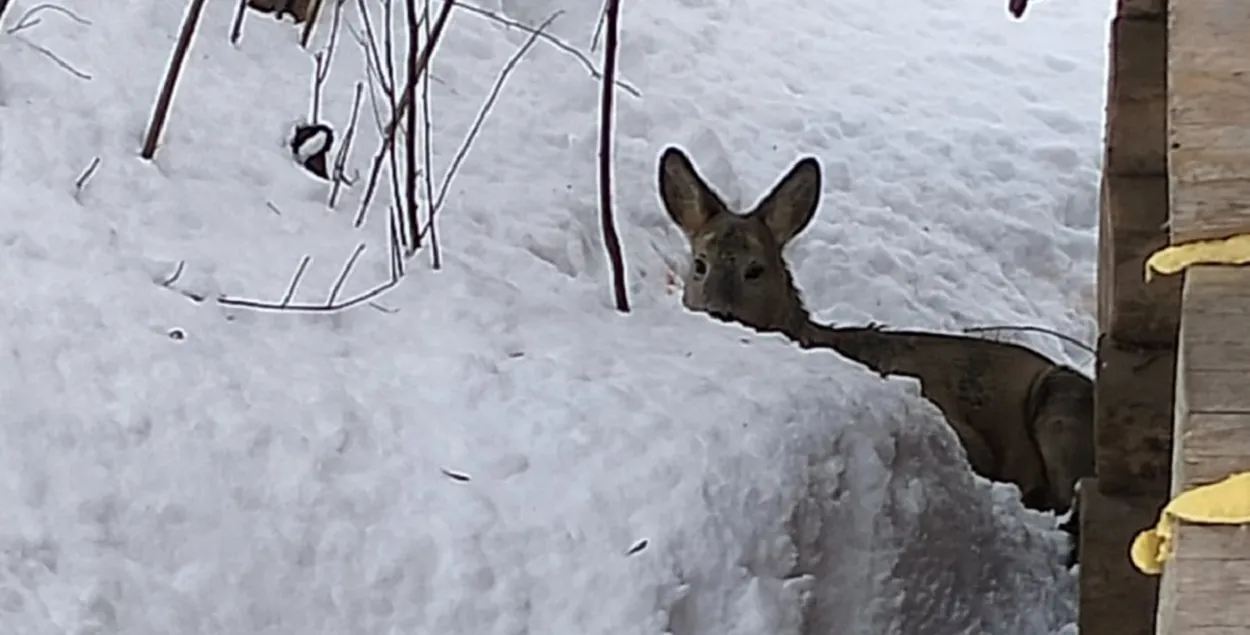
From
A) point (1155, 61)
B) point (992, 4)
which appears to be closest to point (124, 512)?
point (1155, 61)

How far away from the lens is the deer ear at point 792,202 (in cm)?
505

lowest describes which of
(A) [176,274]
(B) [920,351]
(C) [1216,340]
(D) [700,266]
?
(B) [920,351]

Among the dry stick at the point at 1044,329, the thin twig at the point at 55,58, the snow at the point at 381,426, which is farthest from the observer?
the dry stick at the point at 1044,329

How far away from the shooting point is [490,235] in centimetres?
460

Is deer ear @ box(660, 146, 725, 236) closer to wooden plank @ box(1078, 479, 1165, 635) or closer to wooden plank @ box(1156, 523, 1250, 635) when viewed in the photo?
wooden plank @ box(1078, 479, 1165, 635)

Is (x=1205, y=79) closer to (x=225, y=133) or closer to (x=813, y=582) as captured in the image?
(x=813, y=582)

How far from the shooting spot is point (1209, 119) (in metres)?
1.83

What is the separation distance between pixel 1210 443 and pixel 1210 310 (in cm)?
16

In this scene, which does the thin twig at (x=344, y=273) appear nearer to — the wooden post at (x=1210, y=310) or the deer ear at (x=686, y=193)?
the deer ear at (x=686, y=193)

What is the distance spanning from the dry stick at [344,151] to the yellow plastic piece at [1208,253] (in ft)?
8.69

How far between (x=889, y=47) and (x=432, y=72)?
2087mm

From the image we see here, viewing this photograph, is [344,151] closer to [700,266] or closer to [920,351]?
[700,266]

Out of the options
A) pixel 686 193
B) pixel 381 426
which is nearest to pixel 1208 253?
pixel 381 426

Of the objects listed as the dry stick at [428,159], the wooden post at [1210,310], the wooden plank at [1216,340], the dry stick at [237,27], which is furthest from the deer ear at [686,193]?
the wooden plank at [1216,340]
